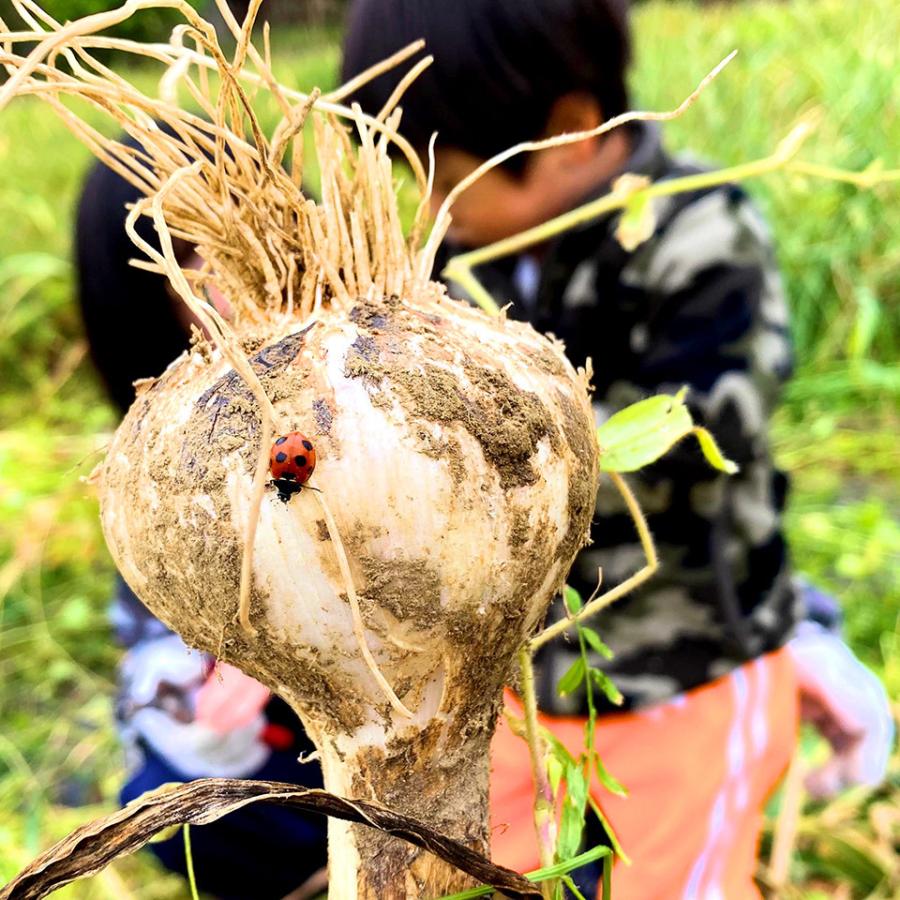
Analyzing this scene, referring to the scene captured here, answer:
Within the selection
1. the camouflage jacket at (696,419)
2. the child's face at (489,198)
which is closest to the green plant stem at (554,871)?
the camouflage jacket at (696,419)

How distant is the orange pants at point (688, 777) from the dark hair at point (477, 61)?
25.9 inches

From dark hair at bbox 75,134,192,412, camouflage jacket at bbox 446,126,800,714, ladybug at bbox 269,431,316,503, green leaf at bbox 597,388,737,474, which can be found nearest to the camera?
ladybug at bbox 269,431,316,503

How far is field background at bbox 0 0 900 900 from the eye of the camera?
155 cm

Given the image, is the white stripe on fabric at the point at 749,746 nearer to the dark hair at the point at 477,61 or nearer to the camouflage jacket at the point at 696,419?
the camouflage jacket at the point at 696,419

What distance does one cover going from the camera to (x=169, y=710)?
1.17 m

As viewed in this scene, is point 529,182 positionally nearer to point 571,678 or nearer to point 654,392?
point 654,392

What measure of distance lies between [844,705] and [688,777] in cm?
28

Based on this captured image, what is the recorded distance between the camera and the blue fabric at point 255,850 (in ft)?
4.30

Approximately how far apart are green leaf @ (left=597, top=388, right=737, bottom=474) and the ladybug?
167 mm

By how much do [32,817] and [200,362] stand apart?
1.31m

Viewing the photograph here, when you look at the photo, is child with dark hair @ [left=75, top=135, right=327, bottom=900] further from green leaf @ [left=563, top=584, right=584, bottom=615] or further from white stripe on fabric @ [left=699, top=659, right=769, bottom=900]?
green leaf @ [left=563, top=584, right=584, bottom=615]

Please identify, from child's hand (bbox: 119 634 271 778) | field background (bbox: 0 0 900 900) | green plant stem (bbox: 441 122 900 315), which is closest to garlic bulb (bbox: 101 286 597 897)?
green plant stem (bbox: 441 122 900 315)

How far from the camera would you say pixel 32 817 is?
145 cm

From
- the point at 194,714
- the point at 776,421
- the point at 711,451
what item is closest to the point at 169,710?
the point at 194,714
